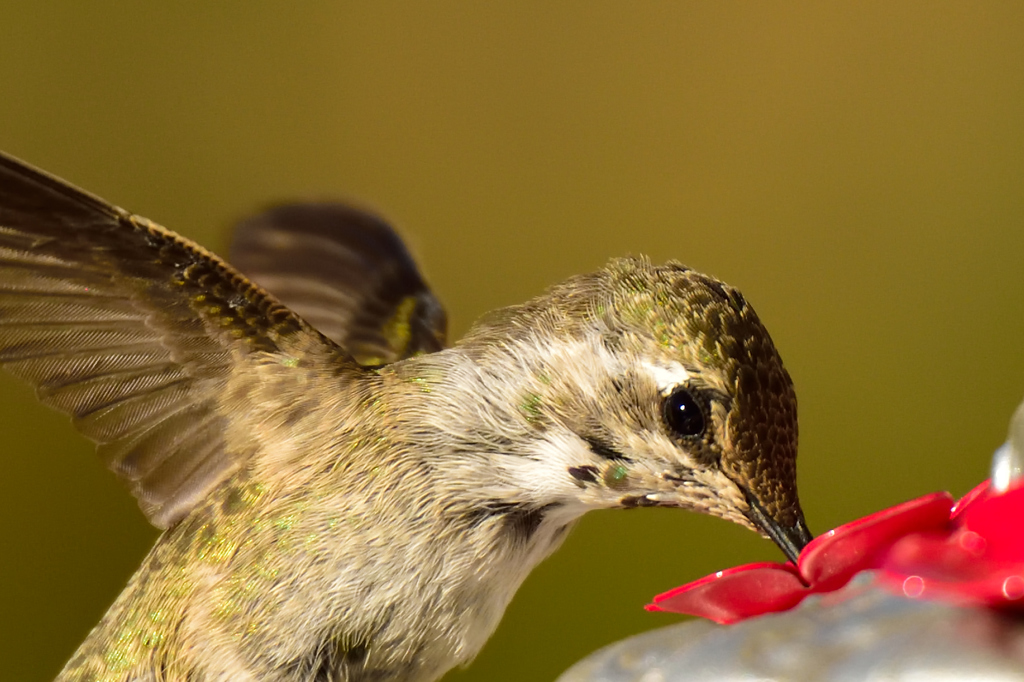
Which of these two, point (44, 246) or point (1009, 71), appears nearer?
point (44, 246)

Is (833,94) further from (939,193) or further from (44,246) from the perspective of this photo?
(44,246)

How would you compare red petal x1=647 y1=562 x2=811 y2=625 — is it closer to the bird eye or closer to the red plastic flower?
the red plastic flower

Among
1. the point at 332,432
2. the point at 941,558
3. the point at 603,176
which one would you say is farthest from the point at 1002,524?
the point at 603,176

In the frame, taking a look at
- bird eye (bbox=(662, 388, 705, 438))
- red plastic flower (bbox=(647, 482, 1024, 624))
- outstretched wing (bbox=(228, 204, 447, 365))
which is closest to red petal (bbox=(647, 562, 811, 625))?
red plastic flower (bbox=(647, 482, 1024, 624))

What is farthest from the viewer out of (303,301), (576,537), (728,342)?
(576,537)

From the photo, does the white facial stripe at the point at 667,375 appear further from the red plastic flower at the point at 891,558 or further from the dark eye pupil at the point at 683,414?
the red plastic flower at the point at 891,558

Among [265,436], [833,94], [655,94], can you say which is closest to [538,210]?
[655,94]

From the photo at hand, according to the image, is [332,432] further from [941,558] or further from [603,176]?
[603,176]

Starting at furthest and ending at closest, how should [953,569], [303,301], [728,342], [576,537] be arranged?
1. [576,537]
2. [303,301]
3. [728,342]
4. [953,569]
